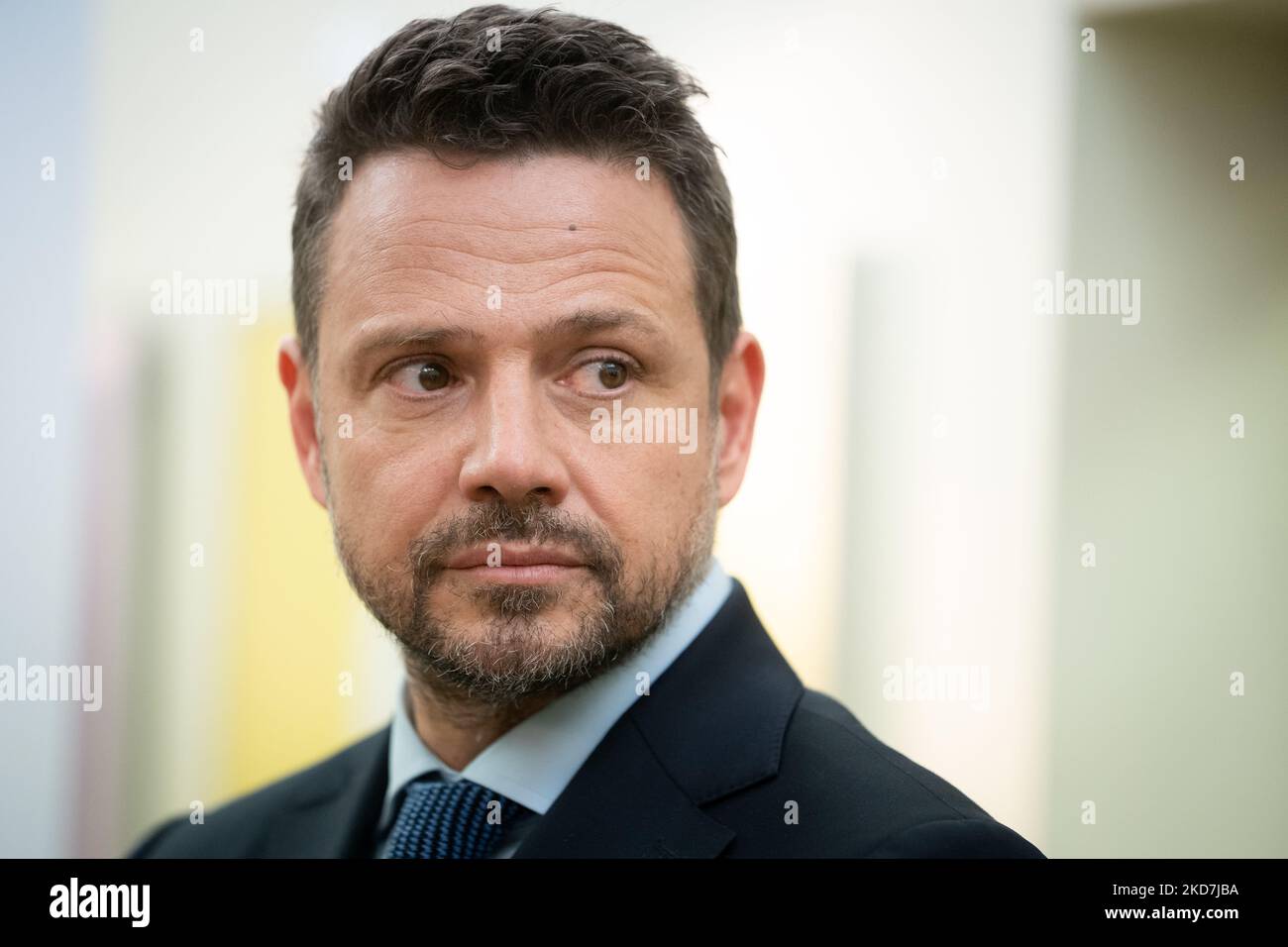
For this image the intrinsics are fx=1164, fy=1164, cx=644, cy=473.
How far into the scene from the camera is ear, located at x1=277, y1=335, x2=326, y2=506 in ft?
7.04

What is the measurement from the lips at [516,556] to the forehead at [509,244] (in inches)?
13.3

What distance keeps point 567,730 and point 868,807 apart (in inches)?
19.2

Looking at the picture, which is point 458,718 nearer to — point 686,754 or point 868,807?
point 686,754

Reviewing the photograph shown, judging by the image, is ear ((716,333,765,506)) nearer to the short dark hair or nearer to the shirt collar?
the short dark hair

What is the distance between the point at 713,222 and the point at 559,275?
36 centimetres

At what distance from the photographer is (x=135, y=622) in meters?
3.37

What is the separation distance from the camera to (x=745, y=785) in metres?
1.74

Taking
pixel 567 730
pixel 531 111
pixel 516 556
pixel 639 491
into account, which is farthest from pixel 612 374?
pixel 567 730

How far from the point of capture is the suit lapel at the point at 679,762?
5.68 feet

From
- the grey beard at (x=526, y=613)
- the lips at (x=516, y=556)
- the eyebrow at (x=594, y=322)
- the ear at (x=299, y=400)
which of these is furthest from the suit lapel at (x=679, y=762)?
the ear at (x=299, y=400)

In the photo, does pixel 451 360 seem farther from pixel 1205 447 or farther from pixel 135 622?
pixel 135 622

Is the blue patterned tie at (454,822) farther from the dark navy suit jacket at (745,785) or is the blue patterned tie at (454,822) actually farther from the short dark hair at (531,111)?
the short dark hair at (531,111)

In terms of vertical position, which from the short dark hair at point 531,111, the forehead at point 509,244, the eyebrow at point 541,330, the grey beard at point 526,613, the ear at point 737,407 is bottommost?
the grey beard at point 526,613

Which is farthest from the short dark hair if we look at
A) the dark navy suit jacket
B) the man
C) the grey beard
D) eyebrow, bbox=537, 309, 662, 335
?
the dark navy suit jacket
